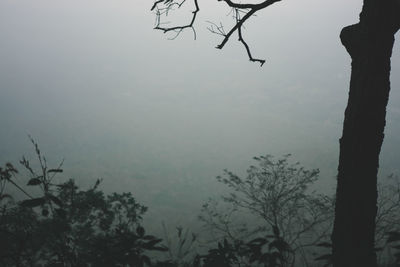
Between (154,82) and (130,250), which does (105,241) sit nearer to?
(130,250)

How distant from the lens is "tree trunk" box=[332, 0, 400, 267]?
5.29 ft

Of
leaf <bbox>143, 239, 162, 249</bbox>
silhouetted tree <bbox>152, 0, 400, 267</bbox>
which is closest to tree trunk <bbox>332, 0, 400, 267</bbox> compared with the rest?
silhouetted tree <bbox>152, 0, 400, 267</bbox>

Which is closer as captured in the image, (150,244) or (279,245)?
(150,244)

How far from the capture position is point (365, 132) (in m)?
1.64

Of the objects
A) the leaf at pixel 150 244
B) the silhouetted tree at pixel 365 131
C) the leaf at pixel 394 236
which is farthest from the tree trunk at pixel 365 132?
the leaf at pixel 150 244

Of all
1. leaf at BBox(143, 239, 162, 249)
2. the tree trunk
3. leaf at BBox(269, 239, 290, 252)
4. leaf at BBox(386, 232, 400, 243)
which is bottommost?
leaf at BBox(143, 239, 162, 249)

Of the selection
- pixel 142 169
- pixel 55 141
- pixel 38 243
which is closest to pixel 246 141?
pixel 142 169

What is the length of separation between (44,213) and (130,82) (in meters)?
119

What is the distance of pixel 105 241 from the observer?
2121mm

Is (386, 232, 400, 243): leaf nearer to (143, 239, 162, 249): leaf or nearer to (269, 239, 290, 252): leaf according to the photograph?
(269, 239, 290, 252): leaf

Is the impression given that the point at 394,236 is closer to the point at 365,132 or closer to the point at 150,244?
the point at 365,132

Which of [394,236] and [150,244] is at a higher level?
[394,236]

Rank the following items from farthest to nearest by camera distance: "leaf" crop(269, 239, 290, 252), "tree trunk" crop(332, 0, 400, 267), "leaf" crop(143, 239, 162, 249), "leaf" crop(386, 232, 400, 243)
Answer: "leaf" crop(269, 239, 290, 252) < "leaf" crop(386, 232, 400, 243) < "leaf" crop(143, 239, 162, 249) < "tree trunk" crop(332, 0, 400, 267)

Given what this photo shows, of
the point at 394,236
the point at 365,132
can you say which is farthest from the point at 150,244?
the point at 394,236
